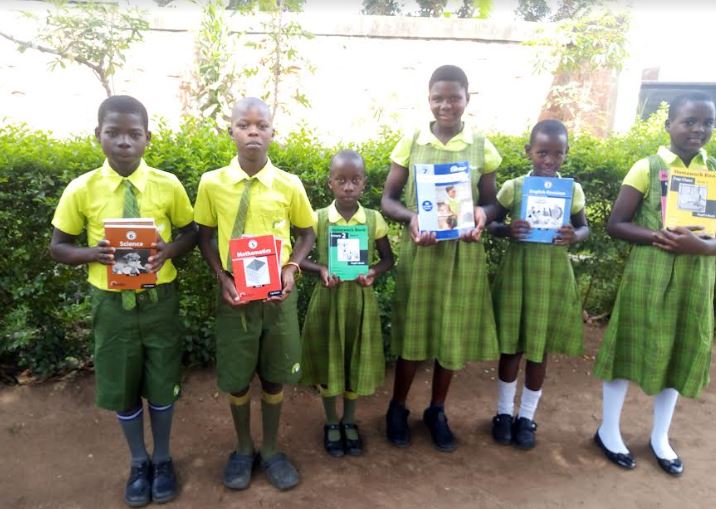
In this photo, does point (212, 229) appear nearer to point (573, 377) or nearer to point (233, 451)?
point (233, 451)

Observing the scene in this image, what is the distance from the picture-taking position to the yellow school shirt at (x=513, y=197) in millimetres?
2891

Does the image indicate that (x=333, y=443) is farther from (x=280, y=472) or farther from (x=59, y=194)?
(x=59, y=194)

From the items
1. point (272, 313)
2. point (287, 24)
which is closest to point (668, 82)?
point (287, 24)

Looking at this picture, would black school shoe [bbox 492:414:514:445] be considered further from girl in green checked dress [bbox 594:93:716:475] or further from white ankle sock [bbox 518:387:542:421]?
girl in green checked dress [bbox 594:93:716:475]

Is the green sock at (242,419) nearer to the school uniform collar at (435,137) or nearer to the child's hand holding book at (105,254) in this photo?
the child's hand holding book at (105,254)

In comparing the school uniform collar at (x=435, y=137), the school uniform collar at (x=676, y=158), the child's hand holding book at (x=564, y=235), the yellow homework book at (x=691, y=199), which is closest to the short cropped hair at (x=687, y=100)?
the school uniform collar at (x=676, y=158)

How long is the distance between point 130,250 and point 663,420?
10.1ft

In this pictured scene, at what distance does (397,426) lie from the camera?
3.15m

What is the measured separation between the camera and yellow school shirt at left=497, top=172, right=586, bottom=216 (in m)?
2.89

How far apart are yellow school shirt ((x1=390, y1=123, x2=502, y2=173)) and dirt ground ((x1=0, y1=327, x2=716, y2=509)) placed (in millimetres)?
1720

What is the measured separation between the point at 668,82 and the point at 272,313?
10.3m

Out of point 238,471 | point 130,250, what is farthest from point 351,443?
point 130,250

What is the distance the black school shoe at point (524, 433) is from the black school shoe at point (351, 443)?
97 centimetres

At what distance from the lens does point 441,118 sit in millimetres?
2652
